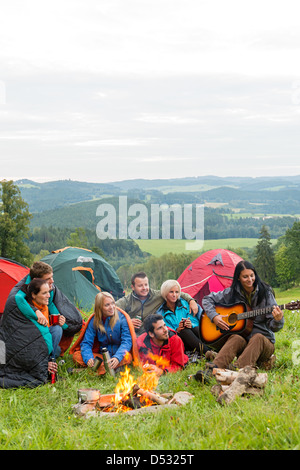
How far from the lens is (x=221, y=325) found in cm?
518

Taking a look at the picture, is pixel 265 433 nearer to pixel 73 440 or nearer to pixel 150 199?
pixel 73 440

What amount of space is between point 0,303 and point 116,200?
1938 inches

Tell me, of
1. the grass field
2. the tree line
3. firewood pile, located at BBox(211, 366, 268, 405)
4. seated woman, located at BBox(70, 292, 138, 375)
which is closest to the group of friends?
seated woman, located at BBox(70, 292, 138, 375)

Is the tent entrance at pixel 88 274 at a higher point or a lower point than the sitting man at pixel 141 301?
lower

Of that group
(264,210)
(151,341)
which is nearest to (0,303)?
(151,341)

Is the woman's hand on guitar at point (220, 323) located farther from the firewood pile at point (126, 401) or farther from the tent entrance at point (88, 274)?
the tent entrance at point (88, 274)

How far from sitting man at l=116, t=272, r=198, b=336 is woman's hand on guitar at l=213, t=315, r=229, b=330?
71cm

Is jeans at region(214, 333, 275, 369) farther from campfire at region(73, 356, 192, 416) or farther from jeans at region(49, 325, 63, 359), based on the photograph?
jeans at region(49, 325, 63, 359)

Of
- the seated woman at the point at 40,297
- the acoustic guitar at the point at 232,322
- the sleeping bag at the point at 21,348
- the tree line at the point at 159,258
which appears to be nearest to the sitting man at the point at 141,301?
the acoustic guitar at the point at 232,322

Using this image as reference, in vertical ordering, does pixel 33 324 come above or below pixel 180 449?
above

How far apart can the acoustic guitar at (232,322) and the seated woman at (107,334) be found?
3.00 ft

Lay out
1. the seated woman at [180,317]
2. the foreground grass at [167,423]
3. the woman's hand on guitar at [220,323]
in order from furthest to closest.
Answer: the seated woman at [180,317] → the woman's hand on guitar at [220,323] → the foreground grass at [167,423]

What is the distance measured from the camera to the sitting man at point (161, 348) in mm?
5207

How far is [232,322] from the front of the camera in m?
5.21
